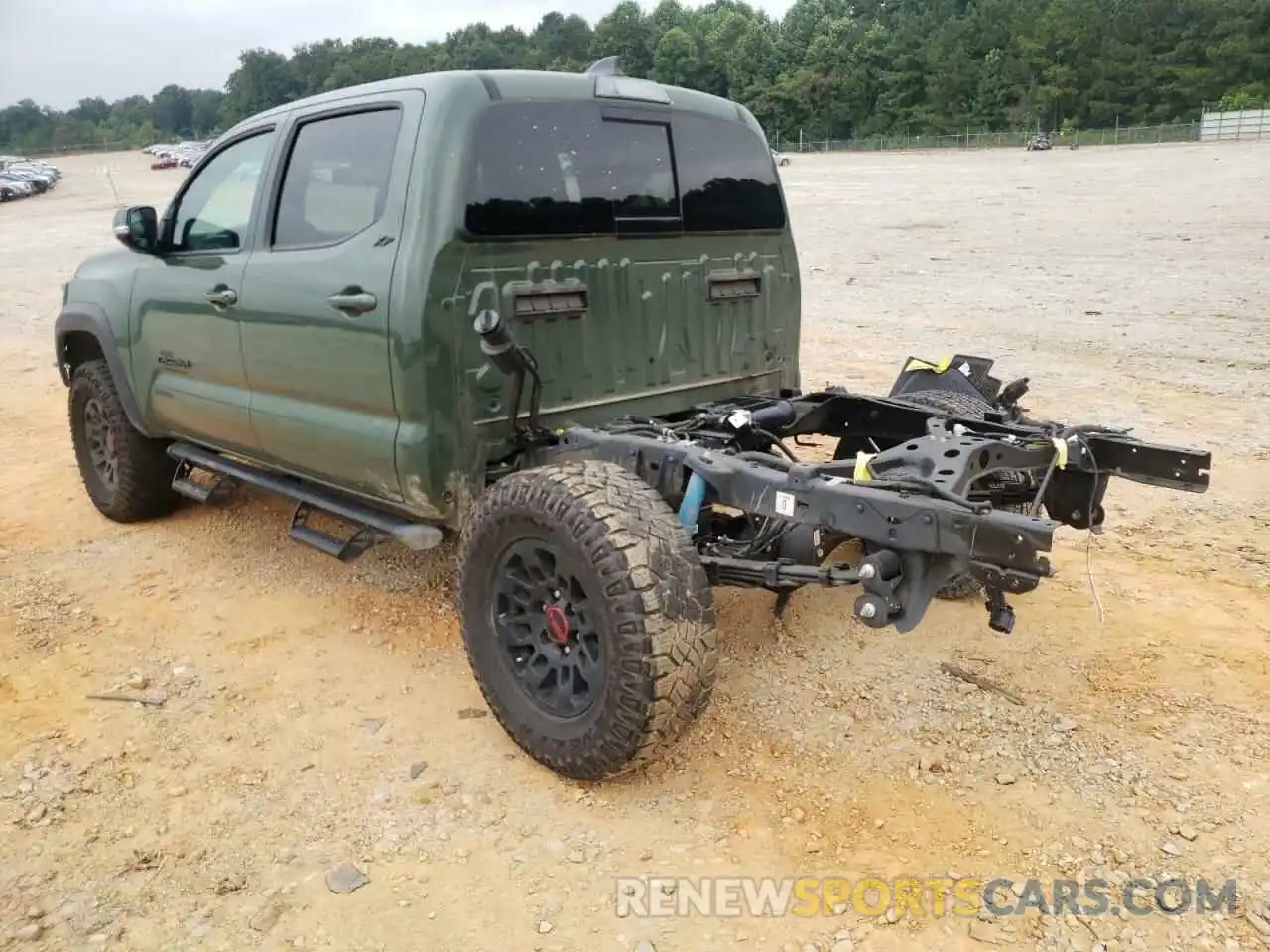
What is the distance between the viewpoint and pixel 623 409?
430 cm

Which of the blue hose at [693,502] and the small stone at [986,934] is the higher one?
the blue hose at [693,502]

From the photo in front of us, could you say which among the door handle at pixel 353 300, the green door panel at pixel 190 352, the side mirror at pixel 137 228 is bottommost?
the green door panel at pixel 190 352

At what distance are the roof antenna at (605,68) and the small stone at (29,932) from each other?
136 inches

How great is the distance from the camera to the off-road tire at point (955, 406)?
A: 176 inches

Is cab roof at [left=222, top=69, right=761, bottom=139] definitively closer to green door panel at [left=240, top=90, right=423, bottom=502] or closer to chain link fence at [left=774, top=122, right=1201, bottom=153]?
green door panel at [left=240, top=90, right=423, bottom=502]

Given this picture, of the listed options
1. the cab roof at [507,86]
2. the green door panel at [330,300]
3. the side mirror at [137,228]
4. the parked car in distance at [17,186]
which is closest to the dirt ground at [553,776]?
the green door panel at [330,300]

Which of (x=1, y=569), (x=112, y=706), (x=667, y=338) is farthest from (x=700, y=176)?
(x=1, y=569)

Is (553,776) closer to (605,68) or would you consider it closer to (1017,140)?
(605,68)

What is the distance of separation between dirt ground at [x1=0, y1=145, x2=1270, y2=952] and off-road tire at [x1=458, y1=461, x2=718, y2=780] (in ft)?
0.71

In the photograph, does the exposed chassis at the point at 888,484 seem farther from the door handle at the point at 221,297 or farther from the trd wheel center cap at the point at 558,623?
the door handle at the point at 221,297

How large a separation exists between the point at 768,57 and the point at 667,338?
106 meters

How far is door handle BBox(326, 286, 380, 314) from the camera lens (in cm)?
374

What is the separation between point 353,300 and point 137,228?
184 centimetres

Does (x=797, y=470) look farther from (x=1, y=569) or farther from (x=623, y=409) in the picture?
(x=1, y=569)
